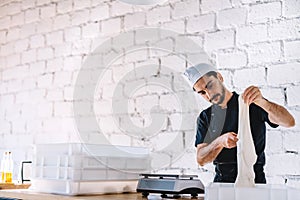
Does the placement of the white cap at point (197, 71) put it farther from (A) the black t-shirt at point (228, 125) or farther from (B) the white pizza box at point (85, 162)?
(B) the white pizza box at point (85, 162)

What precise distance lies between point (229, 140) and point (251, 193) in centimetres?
57

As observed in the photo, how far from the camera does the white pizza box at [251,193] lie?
4.78ft

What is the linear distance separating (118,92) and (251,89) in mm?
801

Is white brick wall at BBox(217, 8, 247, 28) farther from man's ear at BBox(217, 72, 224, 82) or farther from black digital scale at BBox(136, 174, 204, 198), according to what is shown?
black digital scale at BBox(136, 174, 204, 198)

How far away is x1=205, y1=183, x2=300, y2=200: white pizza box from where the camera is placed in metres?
1.46

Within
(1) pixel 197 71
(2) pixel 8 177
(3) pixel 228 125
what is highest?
(1) pixel 197 71

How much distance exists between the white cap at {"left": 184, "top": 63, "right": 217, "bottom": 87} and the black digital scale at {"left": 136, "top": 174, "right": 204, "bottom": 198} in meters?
0.49

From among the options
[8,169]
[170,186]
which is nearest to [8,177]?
[8,169]

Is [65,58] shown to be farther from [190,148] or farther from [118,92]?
[190,148]

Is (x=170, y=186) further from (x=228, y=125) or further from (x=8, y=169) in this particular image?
(x=8, y=169)

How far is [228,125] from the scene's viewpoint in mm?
2059

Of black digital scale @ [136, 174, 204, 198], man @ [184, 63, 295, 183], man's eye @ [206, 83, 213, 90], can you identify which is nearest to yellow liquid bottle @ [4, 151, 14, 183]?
black digital scale @ [136, 174, 204, 198]

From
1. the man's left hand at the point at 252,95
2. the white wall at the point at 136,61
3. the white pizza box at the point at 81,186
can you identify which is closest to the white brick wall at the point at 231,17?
the white wall at the point at 136,61

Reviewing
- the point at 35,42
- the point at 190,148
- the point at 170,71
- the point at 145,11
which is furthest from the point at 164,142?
the point at 35,42
